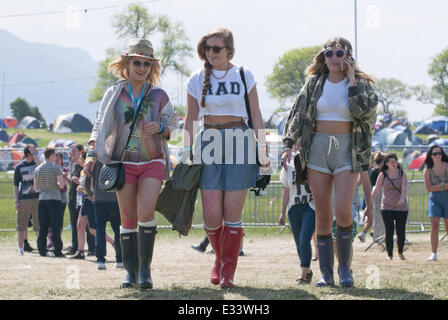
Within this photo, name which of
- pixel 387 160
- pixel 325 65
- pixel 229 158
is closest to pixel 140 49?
pixel 229 158

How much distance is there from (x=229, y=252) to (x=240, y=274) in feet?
11.8

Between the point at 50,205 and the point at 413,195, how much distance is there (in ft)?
29.0

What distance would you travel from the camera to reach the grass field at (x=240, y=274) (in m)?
6.11

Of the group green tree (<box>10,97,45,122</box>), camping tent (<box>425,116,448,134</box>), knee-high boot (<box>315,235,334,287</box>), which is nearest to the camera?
knee-high boot (<box>315,235,334,287</box>)

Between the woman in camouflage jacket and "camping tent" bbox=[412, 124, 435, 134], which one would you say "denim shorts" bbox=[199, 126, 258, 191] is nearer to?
the woman in camouflage jacket

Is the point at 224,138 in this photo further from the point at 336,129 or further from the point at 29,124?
the point at 29,124

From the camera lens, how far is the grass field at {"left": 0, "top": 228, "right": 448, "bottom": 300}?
20.1 ft

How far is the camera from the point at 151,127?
6387 millimetres

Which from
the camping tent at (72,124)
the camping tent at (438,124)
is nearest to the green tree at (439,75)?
the camping tent at (438,124)

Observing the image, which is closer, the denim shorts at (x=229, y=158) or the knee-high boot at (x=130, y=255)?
the denim shorts at (x=229, y=158)

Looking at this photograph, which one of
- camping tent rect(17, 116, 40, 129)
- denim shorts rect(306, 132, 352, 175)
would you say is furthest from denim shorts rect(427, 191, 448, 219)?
camping tent rect(17, 116, 40, 129)

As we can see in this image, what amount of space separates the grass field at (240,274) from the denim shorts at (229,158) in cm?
90

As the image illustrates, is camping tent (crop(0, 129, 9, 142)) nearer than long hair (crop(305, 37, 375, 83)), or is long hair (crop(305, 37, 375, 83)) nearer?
long hair (crop(305, 37, 375, 83))

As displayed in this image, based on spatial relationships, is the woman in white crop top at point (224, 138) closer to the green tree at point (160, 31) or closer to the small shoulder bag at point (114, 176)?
the small shoulder bag at point (114, 176)
